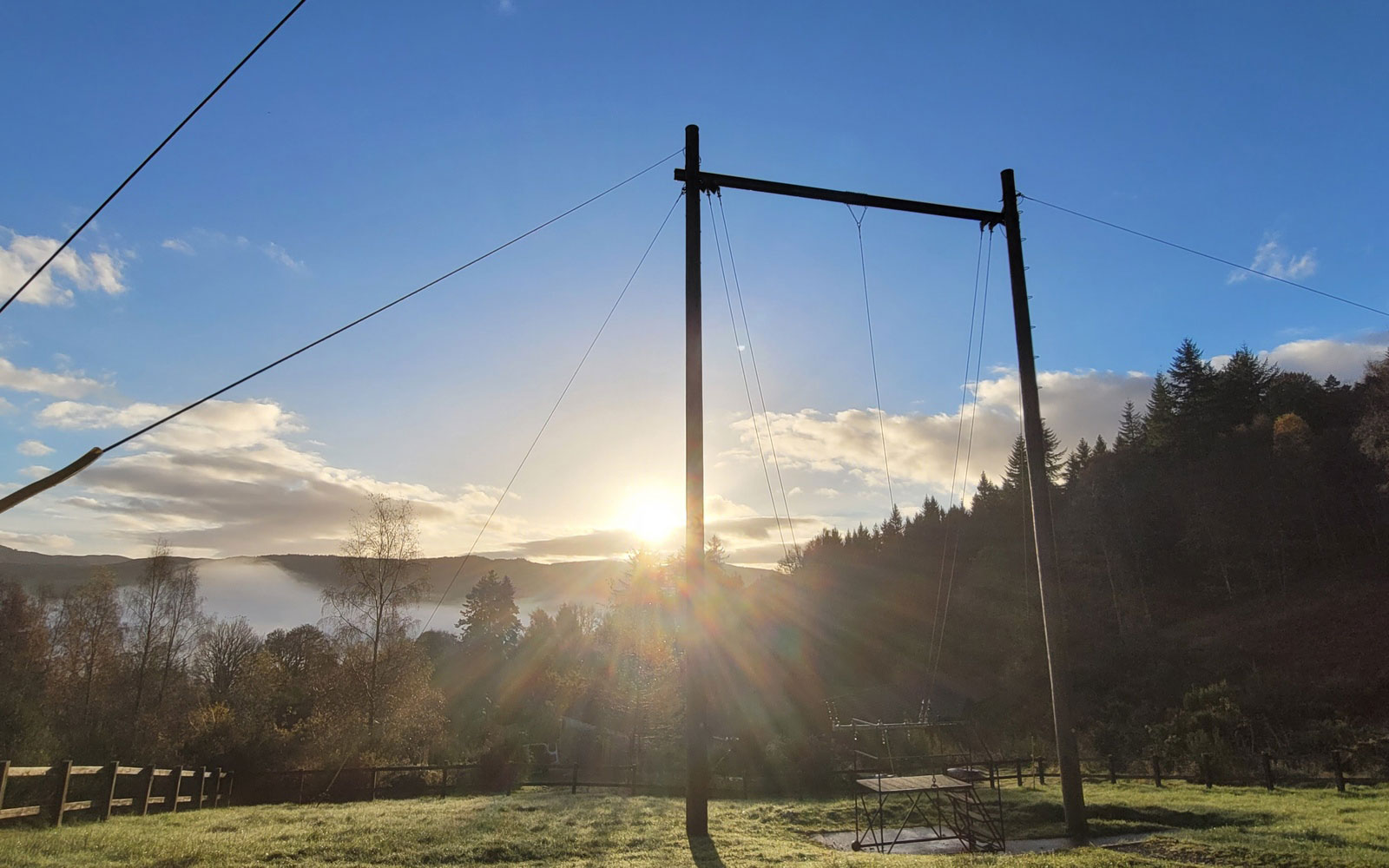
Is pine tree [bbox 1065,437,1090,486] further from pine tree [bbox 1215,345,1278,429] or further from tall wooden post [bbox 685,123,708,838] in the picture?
tall wooden post [bbox 685,123,708,838]

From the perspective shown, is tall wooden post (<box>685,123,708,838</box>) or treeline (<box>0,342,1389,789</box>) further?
treeline (<box>0,342,1389,789</box>)

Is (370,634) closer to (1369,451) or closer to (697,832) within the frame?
(697,832)

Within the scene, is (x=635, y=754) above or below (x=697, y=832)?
below

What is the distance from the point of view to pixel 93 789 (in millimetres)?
17375

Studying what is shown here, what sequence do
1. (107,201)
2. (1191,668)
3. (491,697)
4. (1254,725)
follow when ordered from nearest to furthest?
1. (107,201)
2. (1254,725)
3. (1191,668)
4. (491,697)

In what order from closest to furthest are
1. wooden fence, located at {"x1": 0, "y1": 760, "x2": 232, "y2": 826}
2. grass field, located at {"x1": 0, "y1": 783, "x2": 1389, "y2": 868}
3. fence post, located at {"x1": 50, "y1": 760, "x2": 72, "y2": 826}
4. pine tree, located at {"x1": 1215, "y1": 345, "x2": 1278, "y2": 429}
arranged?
grass field, located at {"x1": 0, "y1": 783, "x2": 1389, "y2": 868} < wooden fence, located at {"x1": 0, "y1": 760, "x2": 232, "y2": 826} < fence post, located at {"x1": 50, "y1": 760, "x2": 72, "y2": 826} < pine tree, located at {"x1": 1215, "y1": 345, "x2": 1278, "y2": 429}

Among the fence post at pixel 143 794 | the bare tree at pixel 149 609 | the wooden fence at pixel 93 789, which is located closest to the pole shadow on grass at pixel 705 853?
the wooden fence at pixel 93 789

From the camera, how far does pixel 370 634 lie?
124ft

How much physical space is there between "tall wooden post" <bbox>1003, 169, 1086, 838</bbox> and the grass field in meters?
1.21

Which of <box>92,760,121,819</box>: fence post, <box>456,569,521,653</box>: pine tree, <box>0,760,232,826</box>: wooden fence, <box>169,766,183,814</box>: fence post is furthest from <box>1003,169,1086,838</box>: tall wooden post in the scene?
<box>456,569,521,653</box>: pine tree

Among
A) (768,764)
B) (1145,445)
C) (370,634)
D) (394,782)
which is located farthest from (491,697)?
(1145,445)

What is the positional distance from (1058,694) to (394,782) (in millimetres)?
23958

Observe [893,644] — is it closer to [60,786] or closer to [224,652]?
[224,652]

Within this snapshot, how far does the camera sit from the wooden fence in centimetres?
1159
